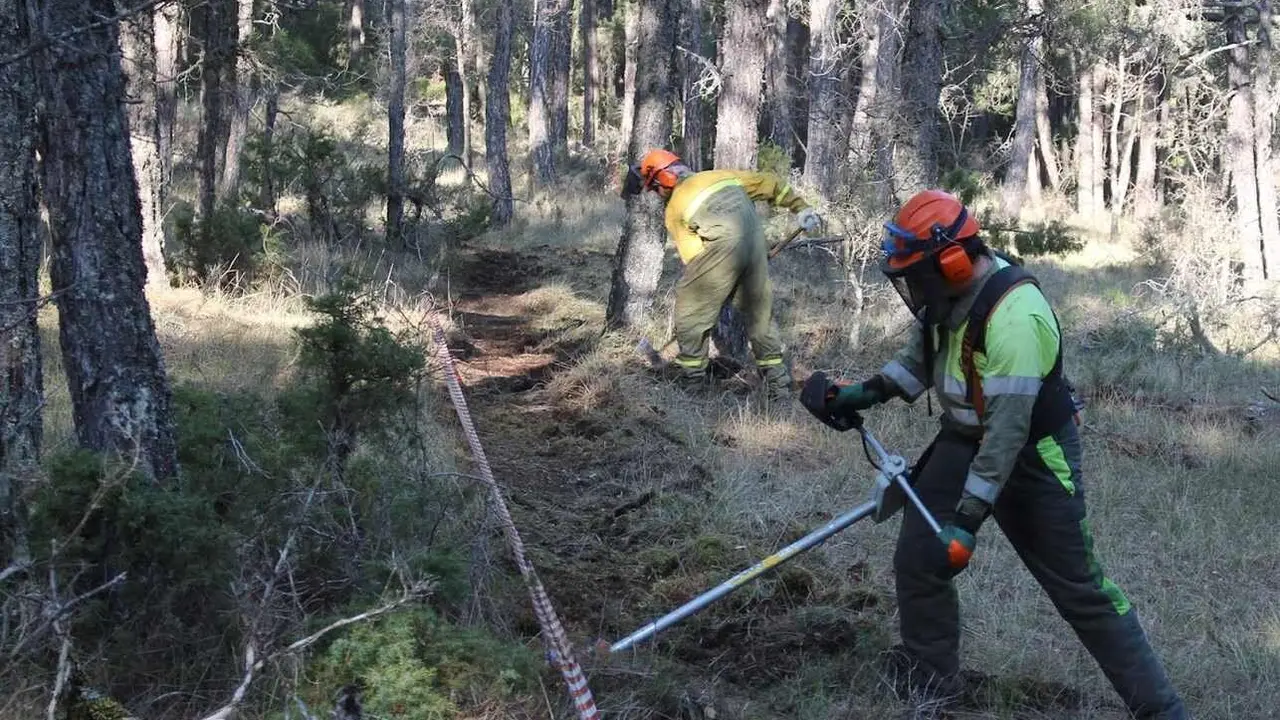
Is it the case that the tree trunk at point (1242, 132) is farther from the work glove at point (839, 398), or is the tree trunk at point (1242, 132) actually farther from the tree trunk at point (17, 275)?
the tree trunk at point (17, 275)

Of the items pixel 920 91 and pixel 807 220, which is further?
pixel 920 91

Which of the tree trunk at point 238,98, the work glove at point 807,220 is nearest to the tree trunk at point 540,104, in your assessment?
the tree trunk at point 238,98

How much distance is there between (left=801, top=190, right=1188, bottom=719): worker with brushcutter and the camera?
3.79 m

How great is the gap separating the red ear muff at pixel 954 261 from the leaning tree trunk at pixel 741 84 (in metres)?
7.12

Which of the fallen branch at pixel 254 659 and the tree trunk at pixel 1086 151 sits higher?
the tree trunk at pixel 1086 151

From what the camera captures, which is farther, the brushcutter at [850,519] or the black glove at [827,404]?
the black glove at [827,404]

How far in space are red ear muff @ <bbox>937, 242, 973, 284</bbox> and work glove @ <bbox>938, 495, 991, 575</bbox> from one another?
0.72 m

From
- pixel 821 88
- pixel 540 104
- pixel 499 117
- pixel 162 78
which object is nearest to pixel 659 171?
pixel 162 78

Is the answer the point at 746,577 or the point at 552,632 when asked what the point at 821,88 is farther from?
the point at 552,632

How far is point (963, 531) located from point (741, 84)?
808cm

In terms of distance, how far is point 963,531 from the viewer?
3812mm

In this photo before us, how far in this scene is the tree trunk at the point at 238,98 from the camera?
1403 cm

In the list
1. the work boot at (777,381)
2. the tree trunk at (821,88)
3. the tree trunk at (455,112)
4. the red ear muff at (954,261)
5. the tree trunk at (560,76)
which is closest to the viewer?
the red ear muff at (954,261)

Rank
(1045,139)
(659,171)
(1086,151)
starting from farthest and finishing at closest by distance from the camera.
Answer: (1045,139)
(1086,151)
(659,171)
